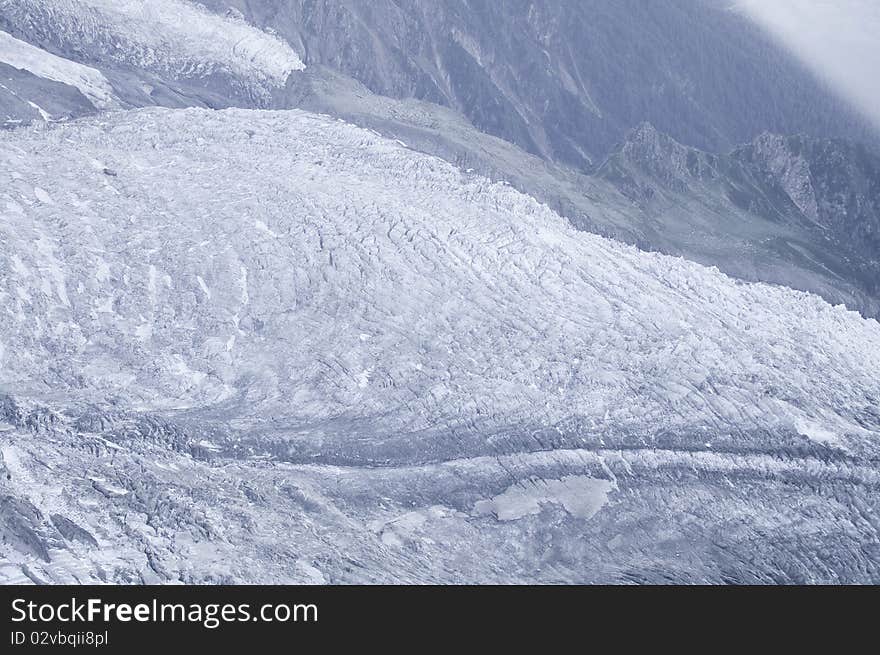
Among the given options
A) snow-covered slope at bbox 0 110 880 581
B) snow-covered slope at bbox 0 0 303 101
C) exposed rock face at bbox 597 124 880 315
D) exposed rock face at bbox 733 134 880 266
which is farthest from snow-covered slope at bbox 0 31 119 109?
exposed rock face at bbox 733 134 880 266

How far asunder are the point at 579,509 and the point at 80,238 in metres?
12.7

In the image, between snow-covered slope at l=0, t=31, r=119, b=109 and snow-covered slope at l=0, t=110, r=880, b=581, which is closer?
snow-covered slope at l=0, t=110, r=880, b=581

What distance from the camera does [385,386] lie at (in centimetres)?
2392

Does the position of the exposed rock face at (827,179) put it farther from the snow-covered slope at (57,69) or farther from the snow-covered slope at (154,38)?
the snow-covered slope at (57,69)

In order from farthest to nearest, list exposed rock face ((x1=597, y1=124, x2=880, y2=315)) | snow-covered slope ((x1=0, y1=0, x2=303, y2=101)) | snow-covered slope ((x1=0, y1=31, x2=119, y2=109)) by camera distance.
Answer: snow-covered slope ((x1=0, y1=0, x2=303, y2=101)) < snow-covered slope ((x1=0, y1=31, x2=119, y2=109)) < exposed rock face ((x1=597, y1=124, x2=880, y2=315))

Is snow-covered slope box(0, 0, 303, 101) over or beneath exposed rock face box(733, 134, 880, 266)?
beneath

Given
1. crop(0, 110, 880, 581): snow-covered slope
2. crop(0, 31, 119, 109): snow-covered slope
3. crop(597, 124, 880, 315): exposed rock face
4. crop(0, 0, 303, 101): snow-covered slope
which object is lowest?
crop(0, 0, 303, 101): snow-covered slope

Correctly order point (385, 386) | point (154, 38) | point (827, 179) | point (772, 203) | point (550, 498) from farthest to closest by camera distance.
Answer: point (827, 179) → point (772, 203) → point (154, 38) → point (385, 386) → point (550, 498)

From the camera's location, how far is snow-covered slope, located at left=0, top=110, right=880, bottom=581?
2009cm

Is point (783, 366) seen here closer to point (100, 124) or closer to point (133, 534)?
point (133, 534)

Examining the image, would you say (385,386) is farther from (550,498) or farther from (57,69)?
(57,69)

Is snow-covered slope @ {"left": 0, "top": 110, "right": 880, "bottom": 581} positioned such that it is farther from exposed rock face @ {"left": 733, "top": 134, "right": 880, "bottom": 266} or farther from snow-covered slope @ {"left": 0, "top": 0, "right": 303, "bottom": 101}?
exposed rock face @ {"left": 733, "top": 134, "right": 880, "bottom": 266}

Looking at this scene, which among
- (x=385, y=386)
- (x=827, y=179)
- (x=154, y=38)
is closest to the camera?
(x=385, y=386)

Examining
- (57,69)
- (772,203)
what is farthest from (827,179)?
(57,69)
